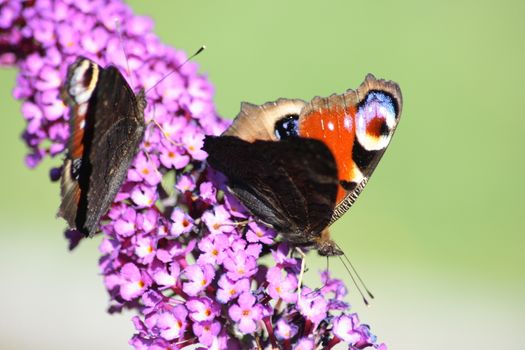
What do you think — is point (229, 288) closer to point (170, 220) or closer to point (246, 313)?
point (246, 313)

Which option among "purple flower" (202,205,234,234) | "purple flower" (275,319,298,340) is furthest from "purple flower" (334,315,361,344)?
"purple flower" (202,205,234,234)

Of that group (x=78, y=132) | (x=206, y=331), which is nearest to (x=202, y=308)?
(x=206, y=331)

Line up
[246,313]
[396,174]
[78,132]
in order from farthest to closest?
[396,174] → [78,132] → [246,313]

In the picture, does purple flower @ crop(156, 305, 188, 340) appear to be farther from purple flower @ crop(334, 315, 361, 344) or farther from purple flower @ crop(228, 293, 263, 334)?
purple flower @ crop(334, 315, 361, 344)

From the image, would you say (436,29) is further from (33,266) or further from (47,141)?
(47,141)

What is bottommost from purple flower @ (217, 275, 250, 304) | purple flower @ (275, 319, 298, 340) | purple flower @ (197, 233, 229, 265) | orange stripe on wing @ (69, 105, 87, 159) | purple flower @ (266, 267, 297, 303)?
purple flower @ (275, 319, 298, 340)

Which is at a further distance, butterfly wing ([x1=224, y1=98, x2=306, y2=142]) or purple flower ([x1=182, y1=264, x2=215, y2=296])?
butterfly wing ([x1=224, y1=98, x2=306, y2=142])

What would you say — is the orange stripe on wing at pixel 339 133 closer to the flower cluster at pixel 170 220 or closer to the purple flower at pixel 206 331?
Answer: the flower cluster at pixel 170 220
